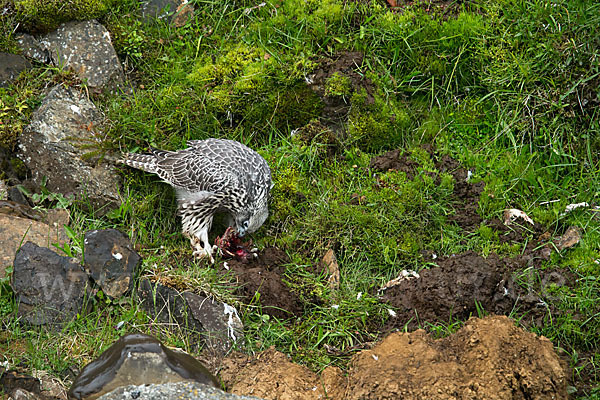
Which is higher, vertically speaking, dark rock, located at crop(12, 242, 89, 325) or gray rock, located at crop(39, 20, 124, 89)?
gray rock, located at crop(39, 20, 124, 89)

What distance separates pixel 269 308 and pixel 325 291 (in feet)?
1.67

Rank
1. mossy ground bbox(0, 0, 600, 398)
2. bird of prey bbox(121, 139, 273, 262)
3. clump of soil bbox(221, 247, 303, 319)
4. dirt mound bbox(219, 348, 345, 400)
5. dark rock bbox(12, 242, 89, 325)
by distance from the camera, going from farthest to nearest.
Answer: bird of prey bbox(121, 139, 273, 262)
mossy ground bbox(0, 0, 600, 398)
clump of soil bbox(221, 247, 303, 319)
dark rock bbox(12, 242, 89, 325)
dirt mound bbox(219, 348, 345, 400)

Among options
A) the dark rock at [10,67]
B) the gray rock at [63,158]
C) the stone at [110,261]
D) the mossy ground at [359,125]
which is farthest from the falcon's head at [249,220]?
the dark rock at [10,67]

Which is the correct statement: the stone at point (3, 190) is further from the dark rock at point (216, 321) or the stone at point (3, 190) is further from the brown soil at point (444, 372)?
the brown soil at point (444, 372)

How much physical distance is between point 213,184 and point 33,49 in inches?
98.7

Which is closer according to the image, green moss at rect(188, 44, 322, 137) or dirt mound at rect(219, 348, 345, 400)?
dirt mound at rect(219, 348, 345, 400)

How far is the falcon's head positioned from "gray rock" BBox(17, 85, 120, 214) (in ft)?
4.01

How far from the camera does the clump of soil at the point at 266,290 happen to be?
5500mm

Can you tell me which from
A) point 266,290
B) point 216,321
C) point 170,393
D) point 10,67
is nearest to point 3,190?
point 10,67

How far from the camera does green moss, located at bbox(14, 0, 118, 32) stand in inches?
261

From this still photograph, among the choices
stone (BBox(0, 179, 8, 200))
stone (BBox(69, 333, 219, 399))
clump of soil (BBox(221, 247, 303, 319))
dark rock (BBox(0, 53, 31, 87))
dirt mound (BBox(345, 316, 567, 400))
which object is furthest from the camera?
dark rock (BBox(0, 53, 31, 87))

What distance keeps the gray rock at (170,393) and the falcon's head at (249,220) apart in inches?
85.5

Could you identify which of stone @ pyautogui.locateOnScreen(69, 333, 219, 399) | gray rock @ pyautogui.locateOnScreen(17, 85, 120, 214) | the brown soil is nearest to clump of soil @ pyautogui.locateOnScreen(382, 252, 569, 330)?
the brown soil

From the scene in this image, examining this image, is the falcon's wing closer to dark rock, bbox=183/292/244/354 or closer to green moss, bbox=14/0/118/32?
dark rock, bbox=183/292/244/354
